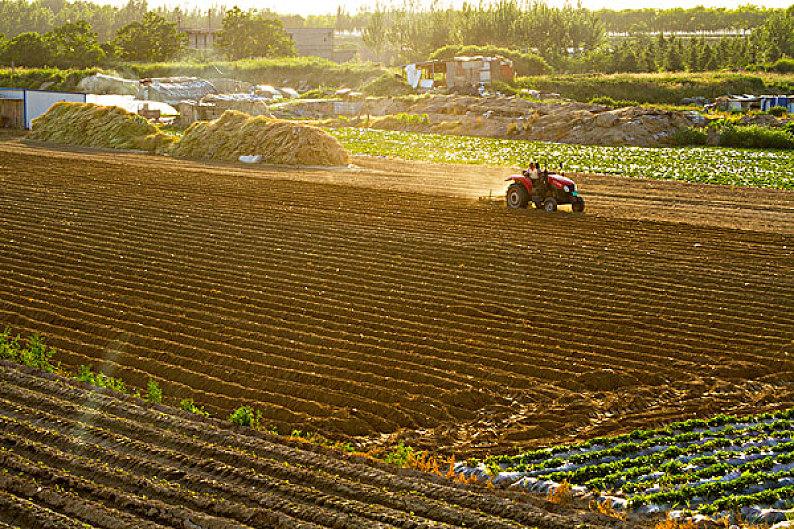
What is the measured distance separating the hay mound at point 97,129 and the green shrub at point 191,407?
1252 inches

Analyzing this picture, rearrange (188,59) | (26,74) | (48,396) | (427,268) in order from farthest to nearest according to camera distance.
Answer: (188,59)
(26,74)
(427,268)
(48,396)

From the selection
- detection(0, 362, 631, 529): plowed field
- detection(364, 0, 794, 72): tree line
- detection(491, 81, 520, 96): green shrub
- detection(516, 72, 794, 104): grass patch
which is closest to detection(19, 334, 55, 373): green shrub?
detection(0, 362, 631, 529): plowed field

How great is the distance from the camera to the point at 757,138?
49.6 metres

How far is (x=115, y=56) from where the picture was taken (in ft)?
302

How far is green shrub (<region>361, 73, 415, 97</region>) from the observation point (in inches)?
3194

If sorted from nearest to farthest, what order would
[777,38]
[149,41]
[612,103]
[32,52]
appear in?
[612,103], [32,52], [777,38], [149,41]

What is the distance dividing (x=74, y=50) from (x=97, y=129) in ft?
155

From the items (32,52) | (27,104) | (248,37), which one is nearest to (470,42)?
(248,37)

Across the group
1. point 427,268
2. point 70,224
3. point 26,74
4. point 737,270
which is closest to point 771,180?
point 737,270

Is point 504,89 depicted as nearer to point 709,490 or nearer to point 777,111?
point 777,111

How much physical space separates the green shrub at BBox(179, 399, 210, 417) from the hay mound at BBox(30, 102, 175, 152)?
31.8 meters

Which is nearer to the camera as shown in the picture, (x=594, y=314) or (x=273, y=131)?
(x=594, y=314)

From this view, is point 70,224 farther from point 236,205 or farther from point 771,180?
point 771,180

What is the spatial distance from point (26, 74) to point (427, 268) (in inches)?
2750
